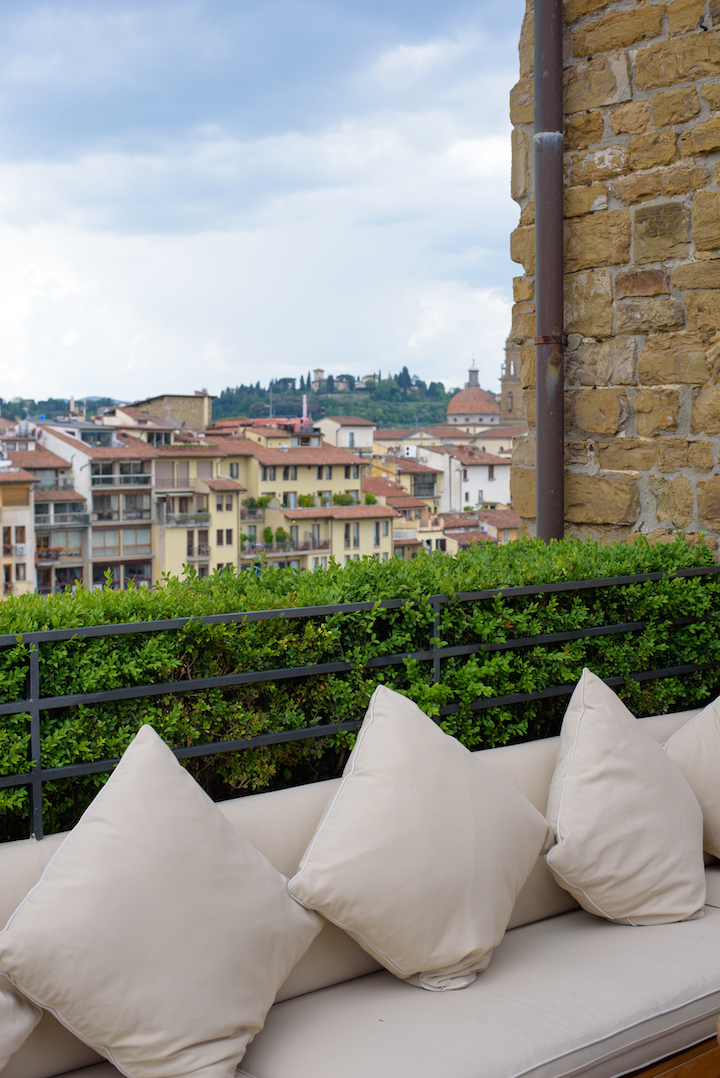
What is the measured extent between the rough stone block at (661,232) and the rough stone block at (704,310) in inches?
5.8

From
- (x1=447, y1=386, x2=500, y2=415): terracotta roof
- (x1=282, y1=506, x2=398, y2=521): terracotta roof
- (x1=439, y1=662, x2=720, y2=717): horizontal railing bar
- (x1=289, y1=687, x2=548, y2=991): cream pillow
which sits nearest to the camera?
(x1=289, y1=687, x2=548, y2=991): cream pillow

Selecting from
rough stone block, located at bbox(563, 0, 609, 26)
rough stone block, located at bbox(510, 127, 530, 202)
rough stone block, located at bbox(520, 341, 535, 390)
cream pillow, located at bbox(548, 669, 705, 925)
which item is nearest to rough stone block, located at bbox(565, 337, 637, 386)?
rough stone block, located at bbox(520, 341, 535, 390)

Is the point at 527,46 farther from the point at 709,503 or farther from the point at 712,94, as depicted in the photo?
the point at 709,503

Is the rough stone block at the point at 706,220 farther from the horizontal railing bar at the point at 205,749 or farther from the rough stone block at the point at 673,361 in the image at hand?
the horizontal railing bar at the point at 205,749

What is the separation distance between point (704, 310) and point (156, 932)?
7.96 ft

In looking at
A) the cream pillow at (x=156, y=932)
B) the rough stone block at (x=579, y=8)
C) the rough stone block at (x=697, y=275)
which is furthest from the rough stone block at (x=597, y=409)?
the cream pillow at (x=156, y=932)

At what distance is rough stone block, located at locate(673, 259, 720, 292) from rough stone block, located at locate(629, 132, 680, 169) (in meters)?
0.35

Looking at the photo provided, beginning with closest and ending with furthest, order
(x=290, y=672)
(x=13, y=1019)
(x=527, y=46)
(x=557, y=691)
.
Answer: (x=13, y=1019) < (x=290, y=672) < (x=557, y=691) < (x=527, y=46)

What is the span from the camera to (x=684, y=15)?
2.74 metres

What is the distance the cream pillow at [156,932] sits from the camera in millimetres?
1172

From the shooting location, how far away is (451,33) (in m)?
4.80

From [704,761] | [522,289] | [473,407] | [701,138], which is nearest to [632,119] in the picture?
[701,138]

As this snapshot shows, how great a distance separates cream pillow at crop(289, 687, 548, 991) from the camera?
143cm

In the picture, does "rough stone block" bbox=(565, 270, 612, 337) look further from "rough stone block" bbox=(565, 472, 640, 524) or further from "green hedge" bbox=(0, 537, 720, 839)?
"green hedge" bbox=(0, 537, 720, 839)
